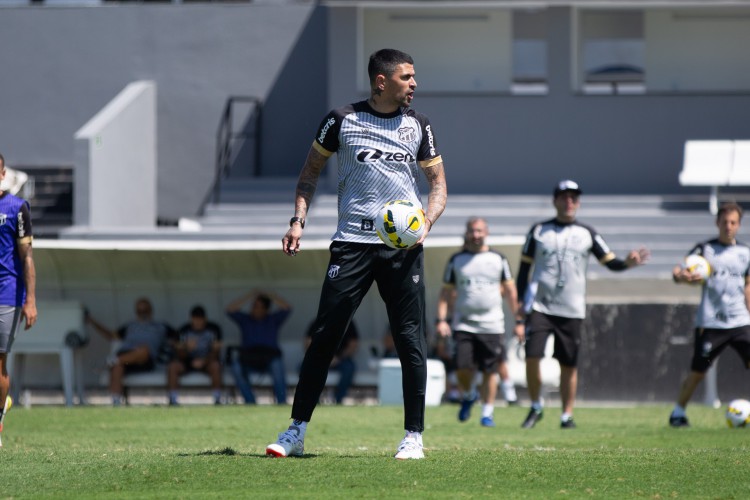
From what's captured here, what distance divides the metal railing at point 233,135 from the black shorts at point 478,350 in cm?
1308

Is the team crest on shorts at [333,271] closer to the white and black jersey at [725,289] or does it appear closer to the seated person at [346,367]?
the white and black jersey at [725,289]

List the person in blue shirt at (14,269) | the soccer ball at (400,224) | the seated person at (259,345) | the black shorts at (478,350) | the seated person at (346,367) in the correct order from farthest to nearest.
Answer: the seated person at (346,367) < the seated person at (259,345) < the black shorts at (478,350) < the person in blue shirt at (14,269) < the soccer ball at (400,224)

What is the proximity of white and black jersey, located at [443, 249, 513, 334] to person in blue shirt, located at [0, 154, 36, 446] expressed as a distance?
6094 millimetres

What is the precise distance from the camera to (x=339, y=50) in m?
25.5

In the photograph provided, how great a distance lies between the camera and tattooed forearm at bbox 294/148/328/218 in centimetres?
785

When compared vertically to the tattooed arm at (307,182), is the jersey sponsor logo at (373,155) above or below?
above

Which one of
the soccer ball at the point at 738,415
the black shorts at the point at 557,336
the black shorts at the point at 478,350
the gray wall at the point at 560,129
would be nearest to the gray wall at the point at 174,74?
A: the gray wall at the point at 560,129

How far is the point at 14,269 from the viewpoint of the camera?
31.7 feet

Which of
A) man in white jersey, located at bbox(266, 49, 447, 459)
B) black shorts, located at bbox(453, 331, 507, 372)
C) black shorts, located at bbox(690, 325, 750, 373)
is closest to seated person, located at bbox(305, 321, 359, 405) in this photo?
black shorts, located at bbox(453, 331, 507, 372)

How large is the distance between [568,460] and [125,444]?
4345 mm

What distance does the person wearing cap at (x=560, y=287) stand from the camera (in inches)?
492

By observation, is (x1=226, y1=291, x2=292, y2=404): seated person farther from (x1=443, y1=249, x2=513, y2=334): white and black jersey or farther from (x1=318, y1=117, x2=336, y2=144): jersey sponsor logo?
(x1=318, y1=117, x2=336, y2=144): jersey sponsor logo

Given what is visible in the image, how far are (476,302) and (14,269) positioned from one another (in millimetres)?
6262

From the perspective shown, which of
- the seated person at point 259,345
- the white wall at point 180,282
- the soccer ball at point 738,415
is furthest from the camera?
the white wall at point 180,282
